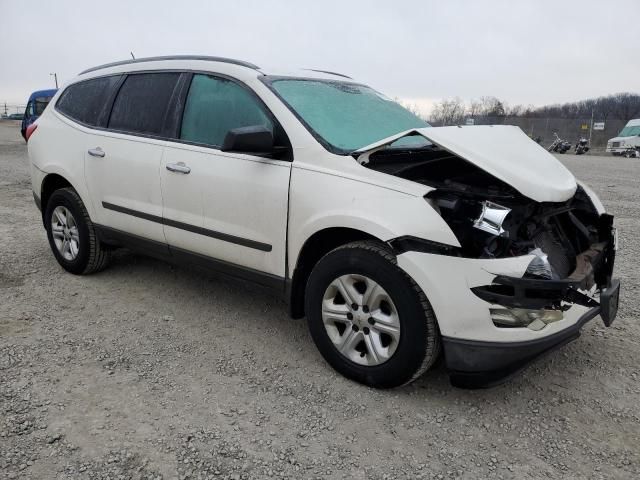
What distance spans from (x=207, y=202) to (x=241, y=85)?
30.2 inches

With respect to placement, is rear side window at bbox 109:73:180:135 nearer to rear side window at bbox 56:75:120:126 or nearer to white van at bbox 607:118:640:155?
rear side window at bbox 56:75:120:126

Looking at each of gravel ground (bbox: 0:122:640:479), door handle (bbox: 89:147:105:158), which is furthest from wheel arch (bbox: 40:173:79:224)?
gravel ground (bbox: 0:122:640:479)

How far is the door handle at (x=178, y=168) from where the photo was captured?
3418mm

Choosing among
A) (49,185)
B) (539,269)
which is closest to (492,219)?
(539,269)

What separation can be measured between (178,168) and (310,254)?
1.11 metres

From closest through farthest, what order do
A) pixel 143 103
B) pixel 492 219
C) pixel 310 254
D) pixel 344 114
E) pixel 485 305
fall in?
pixel 485 305 < pixel 492 219 < pixel 310 254 < pixel 344 114 < pixel 143 103

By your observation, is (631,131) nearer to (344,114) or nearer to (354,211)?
(344,114)

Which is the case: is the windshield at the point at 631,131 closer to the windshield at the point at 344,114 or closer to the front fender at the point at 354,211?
the windshield at the point at 344,114

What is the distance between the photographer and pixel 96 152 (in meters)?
4.05

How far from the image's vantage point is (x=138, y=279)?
4562mm

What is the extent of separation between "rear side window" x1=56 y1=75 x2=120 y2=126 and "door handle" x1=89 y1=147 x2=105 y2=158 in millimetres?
254

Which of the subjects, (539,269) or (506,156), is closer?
(539,269)

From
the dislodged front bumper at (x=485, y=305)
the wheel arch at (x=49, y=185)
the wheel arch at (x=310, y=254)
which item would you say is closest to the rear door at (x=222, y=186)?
the wheel arch at (x=310, y=254)

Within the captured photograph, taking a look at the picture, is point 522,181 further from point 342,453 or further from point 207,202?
point 207,202
